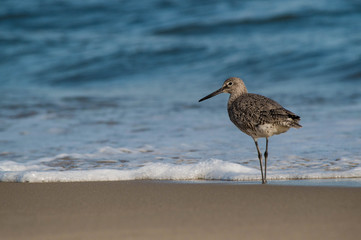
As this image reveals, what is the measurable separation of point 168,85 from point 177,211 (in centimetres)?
791

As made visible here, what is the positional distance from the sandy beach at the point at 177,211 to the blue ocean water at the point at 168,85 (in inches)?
25.7

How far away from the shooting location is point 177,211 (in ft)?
12.3

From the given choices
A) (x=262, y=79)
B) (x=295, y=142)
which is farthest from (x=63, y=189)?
(x=262, y=79)

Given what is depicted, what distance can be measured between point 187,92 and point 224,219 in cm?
724

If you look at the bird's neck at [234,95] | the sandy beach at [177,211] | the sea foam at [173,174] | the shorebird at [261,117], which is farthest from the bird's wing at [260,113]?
the sandy beach at [177,211]

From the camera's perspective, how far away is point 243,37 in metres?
14.0

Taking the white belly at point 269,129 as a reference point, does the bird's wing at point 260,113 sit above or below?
above

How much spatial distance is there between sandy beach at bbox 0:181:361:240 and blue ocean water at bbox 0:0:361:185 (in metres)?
0.65

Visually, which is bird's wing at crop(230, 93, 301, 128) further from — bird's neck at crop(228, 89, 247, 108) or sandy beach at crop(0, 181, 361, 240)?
sandy beach at crop(0, 181, 361, 240)

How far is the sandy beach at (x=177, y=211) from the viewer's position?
3.25m

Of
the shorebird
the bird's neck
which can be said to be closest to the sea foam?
the shorebird

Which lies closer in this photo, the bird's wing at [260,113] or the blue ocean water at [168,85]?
the bird's wing at [260,113]

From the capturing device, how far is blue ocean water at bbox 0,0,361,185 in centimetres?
584

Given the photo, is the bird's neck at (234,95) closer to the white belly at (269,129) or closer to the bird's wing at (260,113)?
the bird's wing at (260,113)
